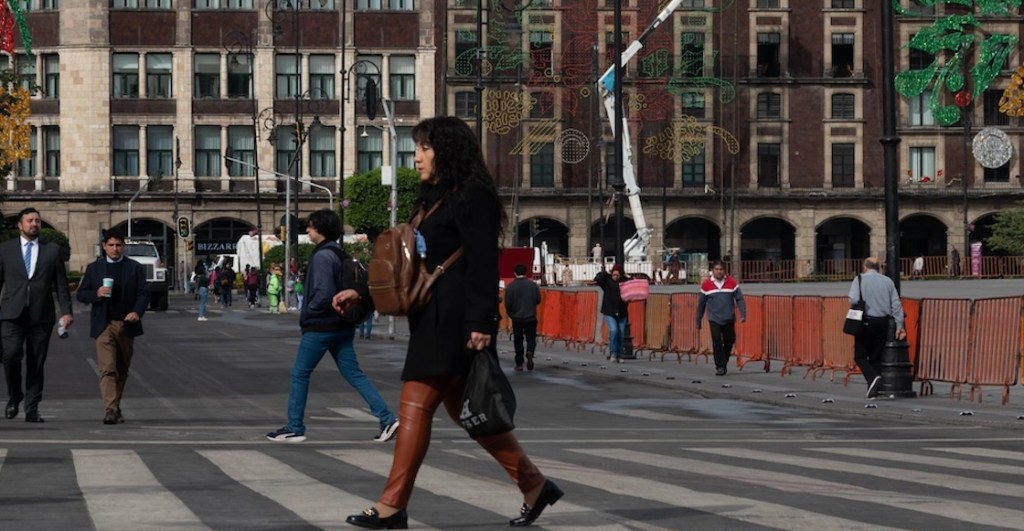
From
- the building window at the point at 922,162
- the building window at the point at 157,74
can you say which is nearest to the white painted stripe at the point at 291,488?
the building window at the point at 157,74

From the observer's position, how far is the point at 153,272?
6297cm

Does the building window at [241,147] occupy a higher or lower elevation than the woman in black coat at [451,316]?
higher

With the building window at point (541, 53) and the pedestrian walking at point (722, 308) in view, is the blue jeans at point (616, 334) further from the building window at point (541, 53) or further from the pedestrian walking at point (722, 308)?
the building window at point (541, 53)

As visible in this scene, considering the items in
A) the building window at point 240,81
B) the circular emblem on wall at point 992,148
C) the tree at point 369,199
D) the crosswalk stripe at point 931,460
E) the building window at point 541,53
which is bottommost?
the crosswalk stripe at point 931,460

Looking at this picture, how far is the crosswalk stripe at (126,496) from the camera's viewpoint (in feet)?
30.1

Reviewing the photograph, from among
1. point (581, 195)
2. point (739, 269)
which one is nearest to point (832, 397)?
point (739, 269)

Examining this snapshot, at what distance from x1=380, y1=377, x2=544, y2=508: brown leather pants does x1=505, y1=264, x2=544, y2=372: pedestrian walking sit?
1977 cm

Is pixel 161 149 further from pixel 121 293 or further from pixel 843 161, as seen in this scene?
pixel 121 293

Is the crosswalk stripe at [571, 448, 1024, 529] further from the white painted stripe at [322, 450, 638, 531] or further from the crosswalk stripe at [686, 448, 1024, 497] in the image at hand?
the white painted stripe at [322, 450, 638, 531]

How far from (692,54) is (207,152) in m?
24.7

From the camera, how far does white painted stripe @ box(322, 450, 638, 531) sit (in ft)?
31.0

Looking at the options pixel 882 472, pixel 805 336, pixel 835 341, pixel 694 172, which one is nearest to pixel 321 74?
pixel 694 172

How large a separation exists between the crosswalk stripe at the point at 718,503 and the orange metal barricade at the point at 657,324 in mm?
20570

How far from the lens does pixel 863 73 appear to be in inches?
3711
